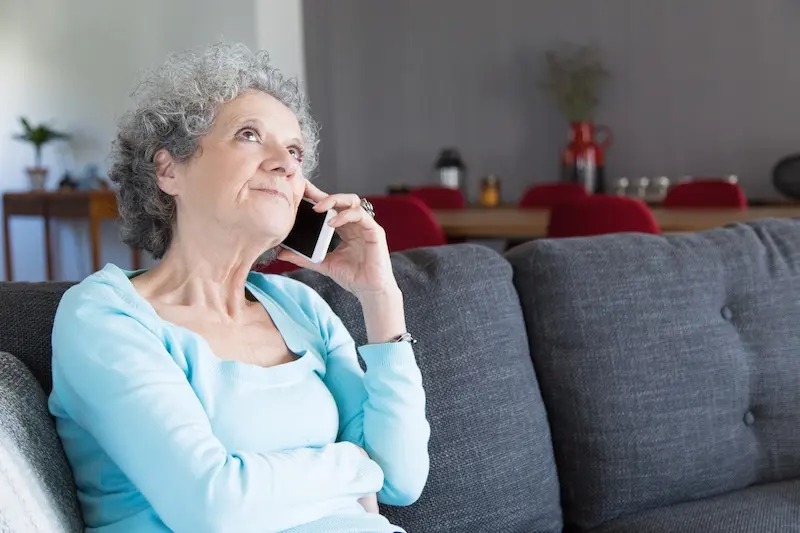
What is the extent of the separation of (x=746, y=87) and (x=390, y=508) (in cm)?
513

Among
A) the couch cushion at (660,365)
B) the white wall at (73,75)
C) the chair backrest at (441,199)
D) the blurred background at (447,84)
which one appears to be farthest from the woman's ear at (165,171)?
the white wall at (73,75)

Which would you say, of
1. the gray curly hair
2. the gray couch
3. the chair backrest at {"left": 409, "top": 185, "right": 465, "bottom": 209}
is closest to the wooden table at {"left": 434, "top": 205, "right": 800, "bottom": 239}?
the chair backrest at {"left": 409, "top": 185, "right": 465, "bottom": 209}

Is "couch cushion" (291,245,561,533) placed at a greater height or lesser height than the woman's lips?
lesser

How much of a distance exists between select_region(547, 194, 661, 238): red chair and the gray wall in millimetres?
3024

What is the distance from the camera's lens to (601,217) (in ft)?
11.1

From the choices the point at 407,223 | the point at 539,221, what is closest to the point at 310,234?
the point at 407,223

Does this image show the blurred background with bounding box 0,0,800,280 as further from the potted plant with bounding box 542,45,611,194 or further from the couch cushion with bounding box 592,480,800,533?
the couch cushion with bounding box 592,480,800,533

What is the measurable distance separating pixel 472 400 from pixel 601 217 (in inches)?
72.5

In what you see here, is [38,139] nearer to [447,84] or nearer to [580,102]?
[447,84]

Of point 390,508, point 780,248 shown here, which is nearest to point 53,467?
point 390,508

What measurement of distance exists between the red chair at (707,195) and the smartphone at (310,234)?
3311 millimetres

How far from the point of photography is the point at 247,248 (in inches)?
55.8

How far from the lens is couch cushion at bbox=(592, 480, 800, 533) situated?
167cm

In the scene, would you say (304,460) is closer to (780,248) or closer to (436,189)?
(780,248)
